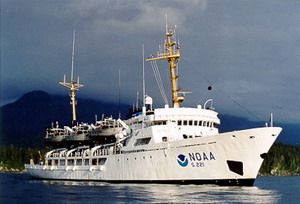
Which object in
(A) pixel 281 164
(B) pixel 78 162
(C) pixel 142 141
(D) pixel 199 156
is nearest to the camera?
(D) pixel 199 156

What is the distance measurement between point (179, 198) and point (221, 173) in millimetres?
7909

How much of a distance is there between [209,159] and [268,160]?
10531 cm

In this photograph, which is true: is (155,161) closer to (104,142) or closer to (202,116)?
(202,116)

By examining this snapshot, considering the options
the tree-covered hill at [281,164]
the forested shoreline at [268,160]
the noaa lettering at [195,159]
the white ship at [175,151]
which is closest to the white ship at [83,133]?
the white ship at [175,151]

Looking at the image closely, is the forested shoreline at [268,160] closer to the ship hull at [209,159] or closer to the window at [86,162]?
the window at [86,162]

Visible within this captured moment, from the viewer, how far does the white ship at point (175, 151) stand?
3547 cm

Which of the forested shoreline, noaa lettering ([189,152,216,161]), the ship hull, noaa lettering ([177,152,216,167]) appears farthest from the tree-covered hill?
noaa lettering ([189,152,216,161])

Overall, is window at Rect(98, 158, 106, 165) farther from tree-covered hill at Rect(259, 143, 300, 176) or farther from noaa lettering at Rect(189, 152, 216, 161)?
tree-covered hill at Rect(259, 143, 300, 176)

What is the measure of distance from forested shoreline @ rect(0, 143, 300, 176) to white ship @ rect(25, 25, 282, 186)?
72.7m

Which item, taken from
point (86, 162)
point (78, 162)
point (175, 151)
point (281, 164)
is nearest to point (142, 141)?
point (175, 151)

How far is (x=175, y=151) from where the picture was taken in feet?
124

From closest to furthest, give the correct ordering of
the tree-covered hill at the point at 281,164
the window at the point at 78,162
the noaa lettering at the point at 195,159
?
the noaa lettering at the point at 195,159 < the window at the point at 78,162 < the tree-covered hill at the point at 281,164

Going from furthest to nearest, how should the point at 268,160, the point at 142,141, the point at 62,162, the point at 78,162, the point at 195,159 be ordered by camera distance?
the point at 268,160
the point at 62,162
the point at 78,162
the point at 142,141
the point at 195,159

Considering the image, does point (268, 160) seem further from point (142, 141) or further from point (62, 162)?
point (142, 141)
